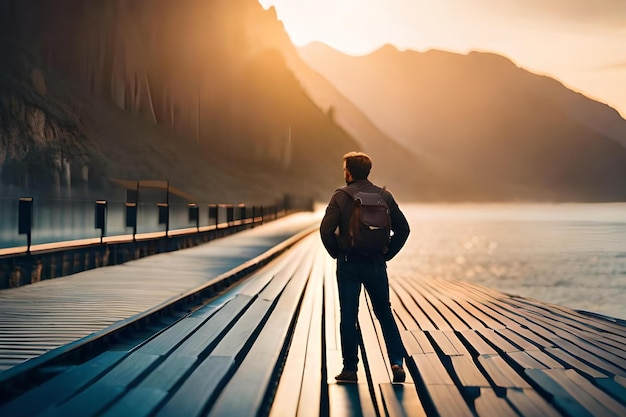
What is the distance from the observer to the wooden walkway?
16.8ft

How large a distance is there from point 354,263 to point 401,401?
113 cm

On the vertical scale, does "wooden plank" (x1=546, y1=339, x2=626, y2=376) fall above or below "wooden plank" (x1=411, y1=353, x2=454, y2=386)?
below

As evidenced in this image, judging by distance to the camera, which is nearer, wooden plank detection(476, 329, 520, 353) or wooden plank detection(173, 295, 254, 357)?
wooden plank detection(173, 295, 254, 357)

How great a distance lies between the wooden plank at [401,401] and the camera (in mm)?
5102

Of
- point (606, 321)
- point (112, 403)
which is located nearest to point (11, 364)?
point (112, 403)

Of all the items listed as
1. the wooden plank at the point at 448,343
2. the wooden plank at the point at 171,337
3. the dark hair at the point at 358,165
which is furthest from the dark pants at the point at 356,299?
the wooden plank at the point at 171,337

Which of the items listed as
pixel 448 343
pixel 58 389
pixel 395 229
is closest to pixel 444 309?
pixel 448 343

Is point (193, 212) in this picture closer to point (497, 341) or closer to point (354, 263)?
point (497, 341)

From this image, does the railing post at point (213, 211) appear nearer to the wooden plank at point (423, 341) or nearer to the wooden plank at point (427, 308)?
the wooden plank at point (427, 308)

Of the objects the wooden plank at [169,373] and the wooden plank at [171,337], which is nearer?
the wooden plank at [169,373]

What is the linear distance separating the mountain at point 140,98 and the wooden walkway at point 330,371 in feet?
238

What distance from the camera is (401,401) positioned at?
545 centimetres

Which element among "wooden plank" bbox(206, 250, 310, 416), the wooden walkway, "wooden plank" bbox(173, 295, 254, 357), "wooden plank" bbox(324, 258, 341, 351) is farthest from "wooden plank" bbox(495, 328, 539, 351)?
"wooden plank" bbox(173, 295, 254, 357)

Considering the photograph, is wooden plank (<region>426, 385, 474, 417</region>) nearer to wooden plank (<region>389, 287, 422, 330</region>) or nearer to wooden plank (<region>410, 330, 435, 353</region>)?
wooden plank (<region>410, 330, 435, 353</region>)
